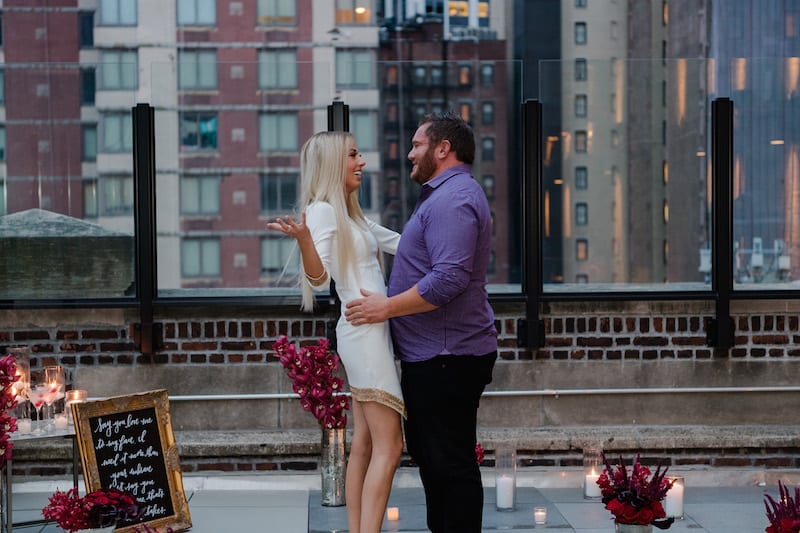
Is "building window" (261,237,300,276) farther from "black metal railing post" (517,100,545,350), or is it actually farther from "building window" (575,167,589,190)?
"building window" (575,167,589,190)

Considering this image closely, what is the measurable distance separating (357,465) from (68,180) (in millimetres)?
2792

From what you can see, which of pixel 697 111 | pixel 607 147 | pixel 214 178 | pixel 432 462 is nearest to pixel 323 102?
pixel 214 178

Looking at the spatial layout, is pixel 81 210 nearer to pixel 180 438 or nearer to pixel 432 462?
pixel 180 438

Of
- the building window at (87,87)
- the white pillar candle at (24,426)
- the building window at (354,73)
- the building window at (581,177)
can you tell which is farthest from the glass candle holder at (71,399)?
the building window at (581,177)

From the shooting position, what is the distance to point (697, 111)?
6.49 m

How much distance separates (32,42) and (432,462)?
4.83 metres

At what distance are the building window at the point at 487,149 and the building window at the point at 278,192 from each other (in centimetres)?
104

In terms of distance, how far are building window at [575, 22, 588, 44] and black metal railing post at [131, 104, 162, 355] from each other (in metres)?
3.06

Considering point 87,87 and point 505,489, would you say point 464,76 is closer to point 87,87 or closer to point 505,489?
point 87,87

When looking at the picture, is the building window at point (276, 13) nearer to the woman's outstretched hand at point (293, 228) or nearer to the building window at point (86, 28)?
the building window at point (86, 28)

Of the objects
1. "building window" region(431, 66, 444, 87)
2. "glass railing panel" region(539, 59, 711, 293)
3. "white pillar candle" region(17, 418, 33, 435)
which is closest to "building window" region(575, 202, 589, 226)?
"glass railing panel" region(539, 59, 711, 293)

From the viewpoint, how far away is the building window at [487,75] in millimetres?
6477

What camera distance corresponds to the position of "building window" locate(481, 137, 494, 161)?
6457mm

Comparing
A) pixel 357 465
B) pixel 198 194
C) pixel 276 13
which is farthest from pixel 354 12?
pixel 357 465
